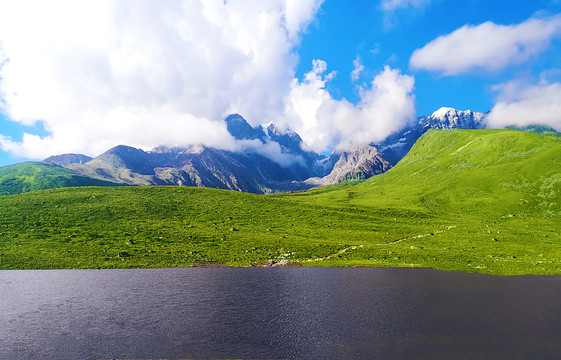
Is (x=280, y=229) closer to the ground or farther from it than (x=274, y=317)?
farther from it

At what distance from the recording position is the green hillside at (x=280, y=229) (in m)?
67.0

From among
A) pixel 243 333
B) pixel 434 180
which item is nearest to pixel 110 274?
pixel 243 333

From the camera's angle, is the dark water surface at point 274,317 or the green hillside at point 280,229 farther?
the green hillside at point 280,229

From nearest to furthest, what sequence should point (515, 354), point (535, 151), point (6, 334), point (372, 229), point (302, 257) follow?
1. point (515, 354)
2. point (6, 334)
3. point (302, 257)
4. point (372, 229)
5. point (535, 151)

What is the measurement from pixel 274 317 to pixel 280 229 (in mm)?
63036

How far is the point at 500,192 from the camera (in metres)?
146

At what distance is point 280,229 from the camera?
97.6m

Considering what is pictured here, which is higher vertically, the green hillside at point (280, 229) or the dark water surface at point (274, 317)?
the green hillside at point (280, 229)

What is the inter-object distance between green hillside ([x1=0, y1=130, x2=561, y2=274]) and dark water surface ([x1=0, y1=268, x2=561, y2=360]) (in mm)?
13531

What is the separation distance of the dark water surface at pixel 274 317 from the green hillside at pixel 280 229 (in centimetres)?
1353

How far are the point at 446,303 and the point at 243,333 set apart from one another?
29.0 meters

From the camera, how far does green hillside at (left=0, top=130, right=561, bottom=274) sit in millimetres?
67000

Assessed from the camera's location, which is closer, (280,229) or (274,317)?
(274,317)

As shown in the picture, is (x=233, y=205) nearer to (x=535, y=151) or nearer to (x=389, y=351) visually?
(x=389, y=351)
